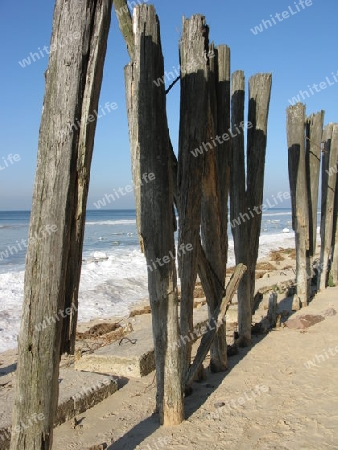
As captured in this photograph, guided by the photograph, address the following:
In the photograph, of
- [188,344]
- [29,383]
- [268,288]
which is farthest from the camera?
[268,288]

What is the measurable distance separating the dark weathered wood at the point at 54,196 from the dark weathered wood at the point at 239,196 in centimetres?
303

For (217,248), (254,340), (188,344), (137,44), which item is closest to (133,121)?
(137,44)

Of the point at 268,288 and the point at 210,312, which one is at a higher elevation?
the point at 210,312

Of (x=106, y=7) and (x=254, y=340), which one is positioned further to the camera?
(x=254, y=340)

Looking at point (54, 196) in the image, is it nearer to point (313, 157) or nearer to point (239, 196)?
point (239, 196)

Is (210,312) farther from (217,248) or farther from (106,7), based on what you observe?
(106,7)

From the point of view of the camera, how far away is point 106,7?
2.49m

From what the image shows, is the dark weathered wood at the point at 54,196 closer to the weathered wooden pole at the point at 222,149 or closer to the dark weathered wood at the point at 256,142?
the weathered wooden pole at the point at 222,149

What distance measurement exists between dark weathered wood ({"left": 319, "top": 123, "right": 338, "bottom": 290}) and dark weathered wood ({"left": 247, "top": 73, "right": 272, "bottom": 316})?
10.5 ft

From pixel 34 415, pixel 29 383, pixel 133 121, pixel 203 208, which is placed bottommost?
pixel 34 415

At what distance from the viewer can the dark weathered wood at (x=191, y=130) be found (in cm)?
368

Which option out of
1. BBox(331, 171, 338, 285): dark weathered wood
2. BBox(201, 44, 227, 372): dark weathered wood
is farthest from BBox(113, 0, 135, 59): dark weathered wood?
BBox(331, 171, 338, 285): dark weathered wood

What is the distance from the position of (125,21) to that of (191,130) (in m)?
0.98

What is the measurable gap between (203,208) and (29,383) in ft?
7.70
